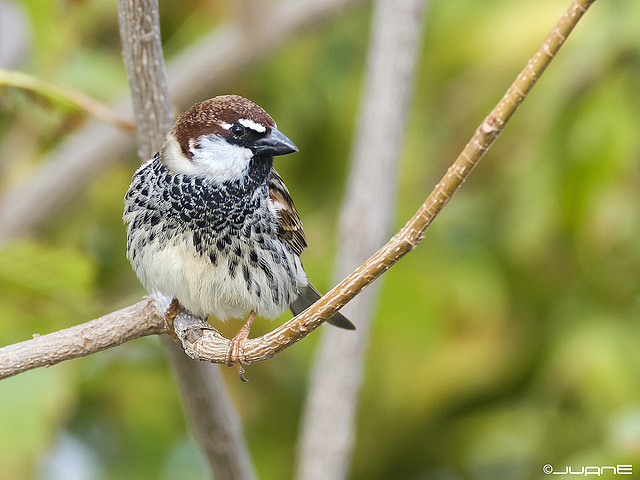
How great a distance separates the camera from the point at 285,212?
1.53m

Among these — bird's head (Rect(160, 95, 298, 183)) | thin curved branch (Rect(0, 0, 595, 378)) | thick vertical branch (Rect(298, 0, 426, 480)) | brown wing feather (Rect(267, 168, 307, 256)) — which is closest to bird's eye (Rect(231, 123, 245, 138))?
bird's head (Rect(160, 95, 298, 183))

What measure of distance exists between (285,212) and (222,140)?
26cm

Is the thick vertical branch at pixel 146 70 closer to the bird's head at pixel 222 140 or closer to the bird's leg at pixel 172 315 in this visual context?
the bird's head at pixel 222 140

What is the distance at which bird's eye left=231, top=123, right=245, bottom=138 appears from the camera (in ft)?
4.16

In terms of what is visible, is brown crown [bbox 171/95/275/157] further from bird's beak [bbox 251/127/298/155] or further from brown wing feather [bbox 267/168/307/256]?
brown wing feather [bbox 267/168/307/256]

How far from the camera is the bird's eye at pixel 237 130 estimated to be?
1.27m

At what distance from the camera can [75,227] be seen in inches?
113

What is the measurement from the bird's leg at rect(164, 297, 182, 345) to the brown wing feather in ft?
0.79

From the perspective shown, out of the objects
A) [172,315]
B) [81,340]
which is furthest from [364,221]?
[81,340]

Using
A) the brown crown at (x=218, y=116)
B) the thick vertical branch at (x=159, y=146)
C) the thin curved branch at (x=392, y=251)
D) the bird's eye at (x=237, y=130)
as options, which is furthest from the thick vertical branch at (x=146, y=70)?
the thin curved branch at (x=392, y=251)

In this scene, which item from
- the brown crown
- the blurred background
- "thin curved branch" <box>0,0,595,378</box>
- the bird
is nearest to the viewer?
"thin curved branch" <box>0,0,595,378</box>

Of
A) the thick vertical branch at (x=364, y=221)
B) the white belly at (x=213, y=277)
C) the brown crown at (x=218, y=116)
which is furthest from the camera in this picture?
the thick vertical branch at (x=364, y=221)

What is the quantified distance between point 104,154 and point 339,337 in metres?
1.19

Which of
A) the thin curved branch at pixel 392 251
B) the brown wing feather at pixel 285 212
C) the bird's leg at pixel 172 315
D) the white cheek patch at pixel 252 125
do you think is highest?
the brown wing feather at pixel 285 212
